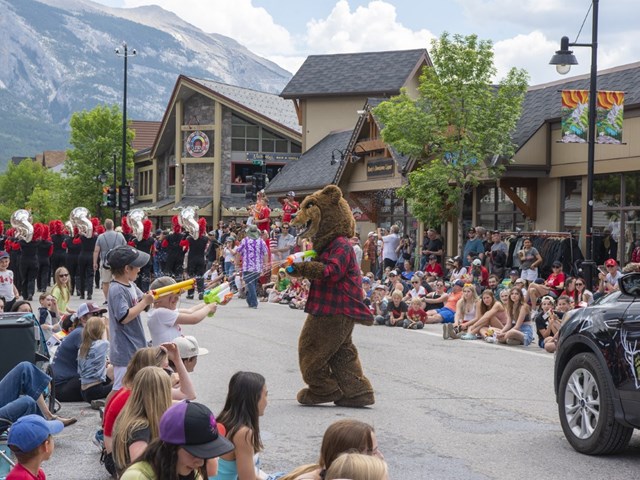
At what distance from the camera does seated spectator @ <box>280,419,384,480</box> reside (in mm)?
5059

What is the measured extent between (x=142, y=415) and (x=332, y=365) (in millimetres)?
5113

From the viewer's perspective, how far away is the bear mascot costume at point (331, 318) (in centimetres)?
1120

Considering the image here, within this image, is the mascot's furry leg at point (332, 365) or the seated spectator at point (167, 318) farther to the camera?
the mascot's furry leg at point (332, 365)

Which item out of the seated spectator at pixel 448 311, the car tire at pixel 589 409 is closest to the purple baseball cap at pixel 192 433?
the car tire at pixel 589 409

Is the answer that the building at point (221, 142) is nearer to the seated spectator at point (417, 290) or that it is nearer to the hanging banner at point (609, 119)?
the hanging banner at point (609, 119)

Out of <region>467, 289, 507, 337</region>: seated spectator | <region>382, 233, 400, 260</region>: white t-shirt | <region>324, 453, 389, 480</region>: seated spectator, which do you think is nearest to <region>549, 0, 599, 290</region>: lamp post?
<region>467, 289, 507, 337</region>: seated spectator

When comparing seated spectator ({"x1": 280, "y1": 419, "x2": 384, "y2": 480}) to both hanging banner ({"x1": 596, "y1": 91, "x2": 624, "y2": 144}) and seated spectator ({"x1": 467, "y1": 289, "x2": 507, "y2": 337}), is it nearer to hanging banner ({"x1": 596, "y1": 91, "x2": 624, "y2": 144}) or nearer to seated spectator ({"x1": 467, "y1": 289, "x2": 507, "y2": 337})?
seated spectator ({"x1": 467, "y1": 289, "x2": 507, "y2": 337})

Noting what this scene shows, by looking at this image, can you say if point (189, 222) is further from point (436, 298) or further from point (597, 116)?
point (597, 116)

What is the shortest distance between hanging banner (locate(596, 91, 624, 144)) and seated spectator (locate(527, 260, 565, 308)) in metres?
3.81

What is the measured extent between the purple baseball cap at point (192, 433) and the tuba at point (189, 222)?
2287cm

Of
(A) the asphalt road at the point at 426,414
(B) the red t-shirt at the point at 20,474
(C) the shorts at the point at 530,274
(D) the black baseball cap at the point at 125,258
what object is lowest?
(A) the asphalt road at the point at 426,414

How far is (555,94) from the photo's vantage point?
3059 cm

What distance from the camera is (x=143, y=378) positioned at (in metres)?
6.45

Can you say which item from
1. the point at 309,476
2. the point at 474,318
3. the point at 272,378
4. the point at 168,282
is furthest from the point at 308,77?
the point at 309,476
